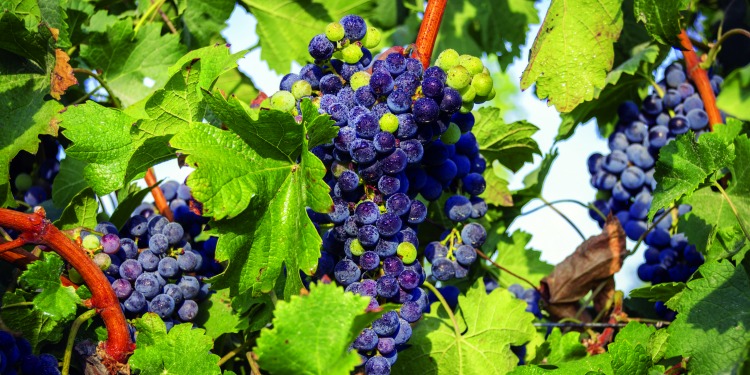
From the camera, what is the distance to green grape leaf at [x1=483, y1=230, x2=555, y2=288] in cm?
230

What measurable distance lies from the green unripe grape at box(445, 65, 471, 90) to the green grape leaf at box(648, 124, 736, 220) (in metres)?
0.46

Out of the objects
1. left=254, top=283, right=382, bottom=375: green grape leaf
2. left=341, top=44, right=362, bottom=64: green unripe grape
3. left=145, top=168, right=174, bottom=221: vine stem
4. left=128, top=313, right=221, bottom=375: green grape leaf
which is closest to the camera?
left=254, top=283, right=382, bottom=375: green grape leaf

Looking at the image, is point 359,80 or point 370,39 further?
point 370,39

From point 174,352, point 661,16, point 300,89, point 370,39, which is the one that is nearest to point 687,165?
point 661,16

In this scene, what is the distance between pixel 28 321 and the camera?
1.48 m

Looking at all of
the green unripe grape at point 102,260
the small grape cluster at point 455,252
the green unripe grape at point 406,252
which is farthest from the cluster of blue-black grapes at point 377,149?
the green unripe grape at point 102,260

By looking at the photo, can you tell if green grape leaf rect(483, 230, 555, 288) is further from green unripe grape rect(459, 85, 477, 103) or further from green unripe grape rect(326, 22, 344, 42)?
green unripe grape rect(326, 22, 344, 42)

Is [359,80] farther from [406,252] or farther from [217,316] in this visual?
[217,316]

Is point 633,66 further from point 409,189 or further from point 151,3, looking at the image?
point 151,3

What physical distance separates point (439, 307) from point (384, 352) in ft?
1.40

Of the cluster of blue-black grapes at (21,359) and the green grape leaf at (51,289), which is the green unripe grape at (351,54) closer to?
the green grape leaf at (51,289)

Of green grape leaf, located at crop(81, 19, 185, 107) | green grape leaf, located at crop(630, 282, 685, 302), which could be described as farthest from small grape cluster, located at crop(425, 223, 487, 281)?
green grape leaf, located at crop(81, 19, 185, 107)

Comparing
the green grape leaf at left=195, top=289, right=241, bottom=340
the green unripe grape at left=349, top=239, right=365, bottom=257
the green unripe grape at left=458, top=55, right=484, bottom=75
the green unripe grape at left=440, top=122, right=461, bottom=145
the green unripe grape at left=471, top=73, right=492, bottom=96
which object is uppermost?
the green unripe grape at left=458, top=55, right=484, bottom=75

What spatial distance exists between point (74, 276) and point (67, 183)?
41 centimetres
